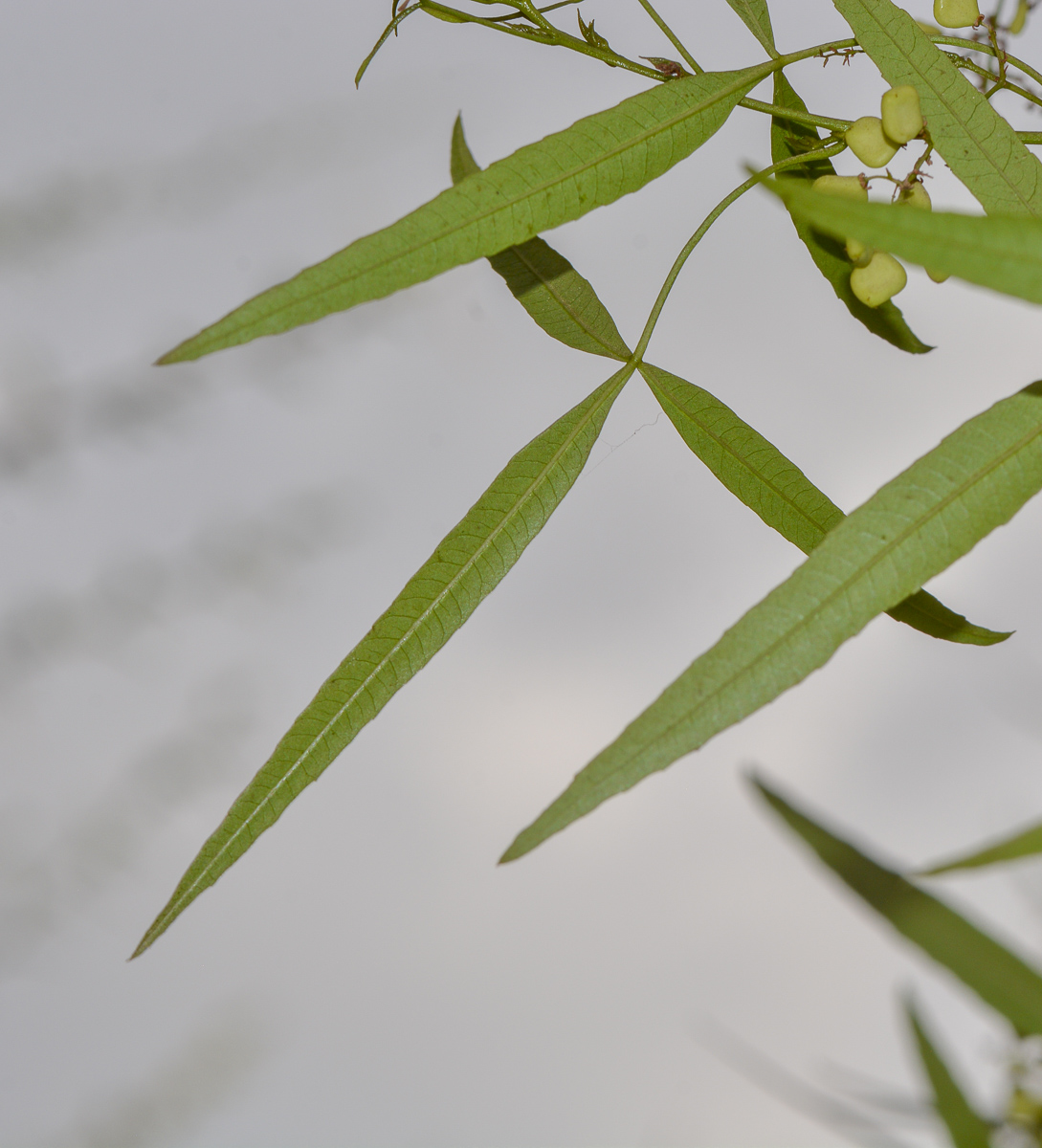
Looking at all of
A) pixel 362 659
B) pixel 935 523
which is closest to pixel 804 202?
pixel 935 523

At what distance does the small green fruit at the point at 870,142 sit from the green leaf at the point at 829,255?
0.07 metres

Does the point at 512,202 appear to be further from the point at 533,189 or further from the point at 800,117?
the point at 800,117

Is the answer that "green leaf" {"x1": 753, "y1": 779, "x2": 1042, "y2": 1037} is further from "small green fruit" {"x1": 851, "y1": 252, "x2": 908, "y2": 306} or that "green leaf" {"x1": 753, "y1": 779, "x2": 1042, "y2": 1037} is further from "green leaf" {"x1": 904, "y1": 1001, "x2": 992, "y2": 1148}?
"small green fruit" {"x1": 851, "y1": 252, "x2": 908, "y2": 306}

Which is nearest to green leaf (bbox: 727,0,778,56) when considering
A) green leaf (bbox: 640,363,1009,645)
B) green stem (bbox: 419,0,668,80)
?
green stem (bbox: 419,0,668,80)

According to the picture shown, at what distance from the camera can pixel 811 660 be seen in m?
0.30

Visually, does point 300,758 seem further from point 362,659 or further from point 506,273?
point 506,273

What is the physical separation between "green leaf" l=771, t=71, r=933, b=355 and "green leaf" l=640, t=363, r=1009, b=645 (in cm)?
9

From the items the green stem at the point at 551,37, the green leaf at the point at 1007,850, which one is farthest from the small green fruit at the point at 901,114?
the green leaf at the point at 1007,850

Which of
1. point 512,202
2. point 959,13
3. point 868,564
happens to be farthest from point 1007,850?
point 959,13

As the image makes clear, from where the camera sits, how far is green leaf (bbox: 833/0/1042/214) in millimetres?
330

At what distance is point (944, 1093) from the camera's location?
0.72 feet

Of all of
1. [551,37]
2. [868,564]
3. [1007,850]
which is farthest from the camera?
[551,37]

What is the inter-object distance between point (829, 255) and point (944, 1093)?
0.36 metres

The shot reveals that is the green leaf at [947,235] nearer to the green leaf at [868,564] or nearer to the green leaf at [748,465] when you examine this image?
the green leaf at [868,564]
